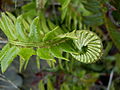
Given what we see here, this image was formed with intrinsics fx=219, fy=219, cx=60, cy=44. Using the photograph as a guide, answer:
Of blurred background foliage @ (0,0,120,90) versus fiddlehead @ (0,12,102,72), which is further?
blurred background foliage @ (0,0,120,90)

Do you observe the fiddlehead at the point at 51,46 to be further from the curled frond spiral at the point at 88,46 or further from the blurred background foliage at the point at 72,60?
the blurred background foliage at the point at 72,60

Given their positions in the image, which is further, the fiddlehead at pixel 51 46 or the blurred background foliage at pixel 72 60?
the blurred background foliage at pixel 72 60

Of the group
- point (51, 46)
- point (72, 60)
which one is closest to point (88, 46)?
point (51, 46)

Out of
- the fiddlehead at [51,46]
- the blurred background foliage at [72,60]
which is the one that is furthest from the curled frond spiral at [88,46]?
the blurred background foliage at [72,60]

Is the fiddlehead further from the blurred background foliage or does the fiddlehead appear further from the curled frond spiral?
the blurred background foliage

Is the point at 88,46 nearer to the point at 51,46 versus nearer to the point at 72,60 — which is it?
the point at 51,46

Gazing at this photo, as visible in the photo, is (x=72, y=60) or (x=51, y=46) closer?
(x=51, y=46)

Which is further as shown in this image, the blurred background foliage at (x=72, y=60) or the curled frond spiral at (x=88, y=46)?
the blurred background foliage at (x=72, y=60)

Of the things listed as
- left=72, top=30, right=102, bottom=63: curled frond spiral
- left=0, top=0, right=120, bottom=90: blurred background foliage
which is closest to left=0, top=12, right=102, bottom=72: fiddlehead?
left=72, top=30, right=102, bottom=63: curled frond spiral

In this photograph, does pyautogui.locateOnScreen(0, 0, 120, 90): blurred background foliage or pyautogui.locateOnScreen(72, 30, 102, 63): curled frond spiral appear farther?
pyautogui.locateOnScreen(0, 0, 120, 90): blurred background foliage
